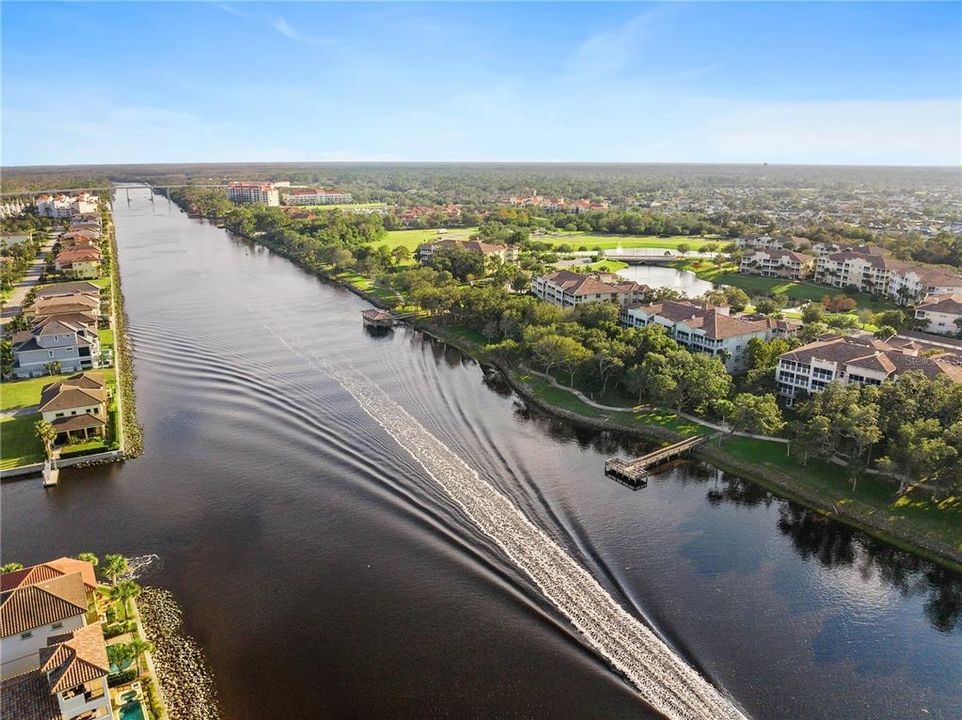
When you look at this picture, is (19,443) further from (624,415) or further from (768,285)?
(768,285)

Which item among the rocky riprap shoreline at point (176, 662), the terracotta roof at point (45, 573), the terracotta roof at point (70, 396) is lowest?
the rocky riprap shoreline at point (176, 662)

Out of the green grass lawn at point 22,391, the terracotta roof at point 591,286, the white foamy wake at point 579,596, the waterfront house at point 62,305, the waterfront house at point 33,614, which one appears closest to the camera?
the waterfront house at point 33,614

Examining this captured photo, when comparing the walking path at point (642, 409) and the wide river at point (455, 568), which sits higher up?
the walking path at point (642, 409)

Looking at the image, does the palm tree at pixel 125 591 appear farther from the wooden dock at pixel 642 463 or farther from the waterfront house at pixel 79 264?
the waterfront house at pixel 79 264

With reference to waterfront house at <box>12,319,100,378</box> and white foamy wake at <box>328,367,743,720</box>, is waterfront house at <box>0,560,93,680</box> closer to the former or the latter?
white foamy wake at <box>328,367,743,720</box>

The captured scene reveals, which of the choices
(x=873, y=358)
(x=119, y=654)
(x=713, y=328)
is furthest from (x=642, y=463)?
(x=119, y=654)

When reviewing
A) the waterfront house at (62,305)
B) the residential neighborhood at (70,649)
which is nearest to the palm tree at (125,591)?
the residential neighborhood at (70,649)

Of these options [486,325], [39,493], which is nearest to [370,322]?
[486,325]
